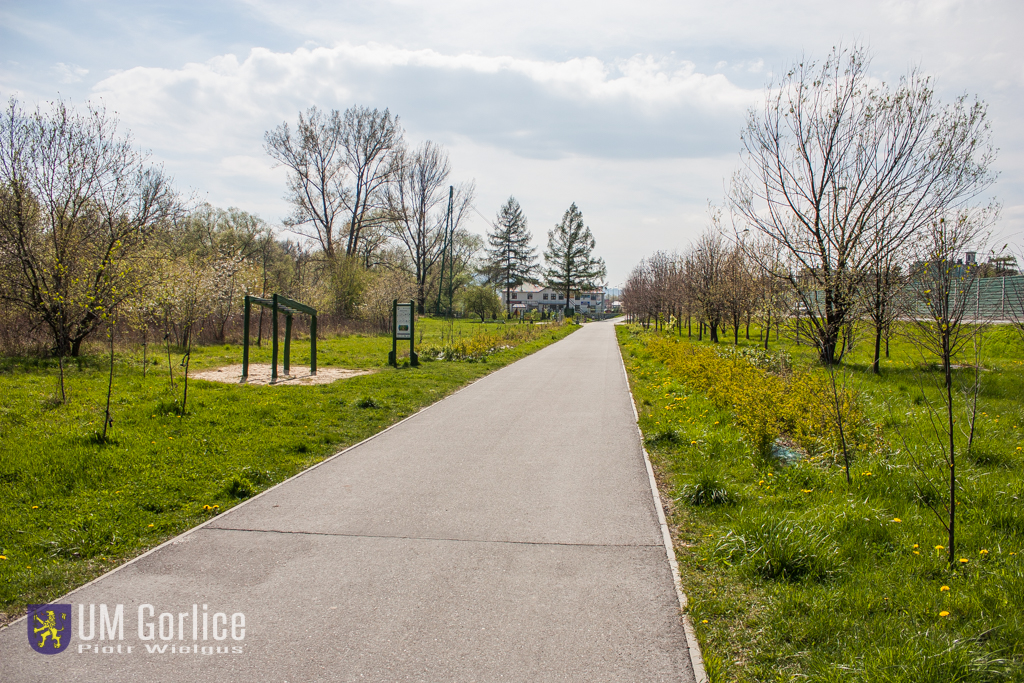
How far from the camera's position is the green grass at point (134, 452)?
434 cm

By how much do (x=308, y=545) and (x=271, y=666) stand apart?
159 centimetres

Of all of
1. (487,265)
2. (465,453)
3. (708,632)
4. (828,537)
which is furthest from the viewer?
(487,265)

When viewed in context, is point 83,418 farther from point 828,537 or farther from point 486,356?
point 486,356

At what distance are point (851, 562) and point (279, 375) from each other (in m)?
12.7

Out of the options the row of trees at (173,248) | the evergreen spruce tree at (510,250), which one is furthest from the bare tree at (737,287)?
the evergreen spruce tree at (510,250)

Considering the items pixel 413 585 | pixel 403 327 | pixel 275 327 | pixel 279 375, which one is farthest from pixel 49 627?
pixel 403 327

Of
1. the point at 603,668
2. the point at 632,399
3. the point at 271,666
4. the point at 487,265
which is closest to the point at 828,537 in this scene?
the point at 603,668

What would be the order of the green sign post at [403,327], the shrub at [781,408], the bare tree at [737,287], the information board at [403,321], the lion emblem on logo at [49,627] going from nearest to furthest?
the lion emblem on logo at [49,627]
the shrub at [781,408]
the green sign post at [403,327]
the information board at [403,321]
the bare tree at [737,287]

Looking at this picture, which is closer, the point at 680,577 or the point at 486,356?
the point at 680,577

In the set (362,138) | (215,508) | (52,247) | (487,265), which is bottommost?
(215,508)

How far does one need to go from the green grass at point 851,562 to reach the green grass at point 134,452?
4.23 metres

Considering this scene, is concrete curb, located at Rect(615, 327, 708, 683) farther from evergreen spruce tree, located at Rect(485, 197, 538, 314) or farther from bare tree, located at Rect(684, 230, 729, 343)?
evergreen spruce tree, located at Rect(485, 197, 538, 314)

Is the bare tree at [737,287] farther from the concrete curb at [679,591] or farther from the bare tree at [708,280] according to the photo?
the concrete curb at [679,591]

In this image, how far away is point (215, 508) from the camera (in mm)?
5270
